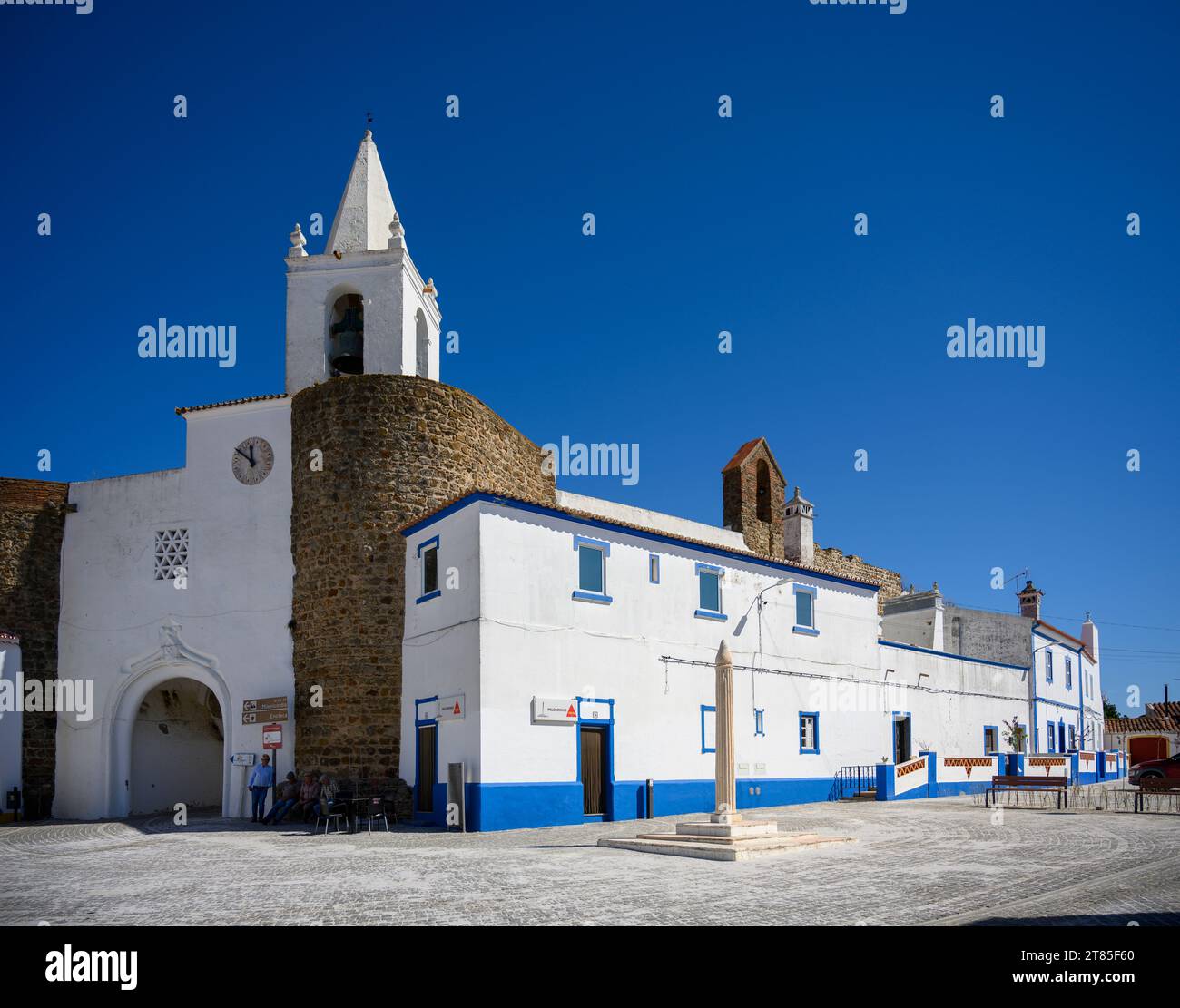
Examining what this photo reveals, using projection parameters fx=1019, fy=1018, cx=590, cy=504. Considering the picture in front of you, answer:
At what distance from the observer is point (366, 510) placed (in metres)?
22.0

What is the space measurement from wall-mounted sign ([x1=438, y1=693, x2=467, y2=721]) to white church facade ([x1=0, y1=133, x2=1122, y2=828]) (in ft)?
0.22

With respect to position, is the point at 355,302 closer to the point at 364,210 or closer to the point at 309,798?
the point at 364,210

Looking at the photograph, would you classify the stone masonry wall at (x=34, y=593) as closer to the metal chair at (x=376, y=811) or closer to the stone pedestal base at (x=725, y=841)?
the metal chair at (x=376, y=811)

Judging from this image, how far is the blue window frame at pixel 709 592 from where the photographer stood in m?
23.4

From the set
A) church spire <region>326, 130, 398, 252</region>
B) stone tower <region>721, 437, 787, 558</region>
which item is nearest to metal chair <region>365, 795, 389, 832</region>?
church spire <region>326, 130, 398, 252</region>

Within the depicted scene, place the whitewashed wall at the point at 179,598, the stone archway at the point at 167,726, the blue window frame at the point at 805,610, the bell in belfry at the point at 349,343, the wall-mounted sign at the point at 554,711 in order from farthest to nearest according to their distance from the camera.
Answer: the blue window frame at the point at 805,610 < the bell in belfry at the point at 349,343 < the stone archway at the point at 167,726 < the whitewashed wall at the point at 179,598 < the wall-mounted sign at the point at 554,711

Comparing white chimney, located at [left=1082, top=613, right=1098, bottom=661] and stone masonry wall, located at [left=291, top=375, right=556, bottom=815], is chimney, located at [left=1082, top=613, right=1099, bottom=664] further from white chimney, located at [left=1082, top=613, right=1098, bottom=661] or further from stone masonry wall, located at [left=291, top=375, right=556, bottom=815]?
stone masonry wall, located at [left=291, top=375, right=556, bottom=815]

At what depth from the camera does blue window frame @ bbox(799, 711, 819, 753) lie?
25406 millimetres

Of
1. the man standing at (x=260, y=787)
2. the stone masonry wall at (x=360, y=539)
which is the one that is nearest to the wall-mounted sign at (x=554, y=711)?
the stone masonry wall at (x=360, y=539)

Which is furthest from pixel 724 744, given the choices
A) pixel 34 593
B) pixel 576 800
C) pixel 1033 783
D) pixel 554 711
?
pixel 34 593

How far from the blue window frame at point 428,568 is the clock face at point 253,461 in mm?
4649

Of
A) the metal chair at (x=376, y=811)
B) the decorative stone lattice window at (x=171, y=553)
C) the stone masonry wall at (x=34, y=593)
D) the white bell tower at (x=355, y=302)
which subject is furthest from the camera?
the white bell tower at (x=355, y=302)
